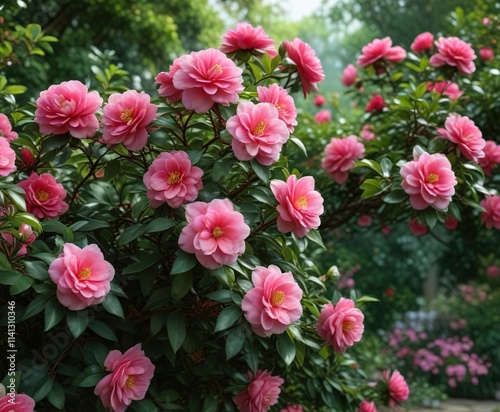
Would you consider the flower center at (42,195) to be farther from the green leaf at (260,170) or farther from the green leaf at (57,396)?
the green leaf at (260,170)

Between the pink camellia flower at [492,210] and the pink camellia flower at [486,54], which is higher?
the pink camellia flower at [486,54]

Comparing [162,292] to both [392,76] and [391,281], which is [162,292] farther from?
[391,281]

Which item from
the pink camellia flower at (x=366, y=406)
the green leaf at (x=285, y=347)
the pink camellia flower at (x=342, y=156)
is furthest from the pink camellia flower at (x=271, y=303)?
the pink camellia flower at (x=342, y=156)

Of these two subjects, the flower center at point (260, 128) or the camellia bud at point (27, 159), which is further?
the camellia bud at point (27, 159)

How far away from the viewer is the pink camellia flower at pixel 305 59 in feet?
5.70

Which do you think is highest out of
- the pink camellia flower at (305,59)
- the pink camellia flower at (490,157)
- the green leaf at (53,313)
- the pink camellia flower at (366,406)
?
the pink camellia flower at (305,59)

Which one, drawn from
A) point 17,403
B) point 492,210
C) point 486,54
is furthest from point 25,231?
point 486,54

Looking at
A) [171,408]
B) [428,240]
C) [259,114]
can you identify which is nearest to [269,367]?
[171,408]

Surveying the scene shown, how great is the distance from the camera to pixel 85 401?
1.44 metres

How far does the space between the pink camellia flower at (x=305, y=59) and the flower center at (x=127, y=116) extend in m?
0.58

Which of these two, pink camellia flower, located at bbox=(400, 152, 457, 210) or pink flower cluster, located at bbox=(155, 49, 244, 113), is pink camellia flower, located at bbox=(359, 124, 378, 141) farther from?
pink flower cluster, located at bbox=(155, 49, 244, 113)

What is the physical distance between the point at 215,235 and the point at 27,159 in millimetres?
722

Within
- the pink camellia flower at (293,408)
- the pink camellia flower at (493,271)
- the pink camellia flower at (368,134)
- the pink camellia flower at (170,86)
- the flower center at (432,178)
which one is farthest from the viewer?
the pink camellia flower at (493,271)

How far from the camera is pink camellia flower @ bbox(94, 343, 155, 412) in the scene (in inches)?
51.5
